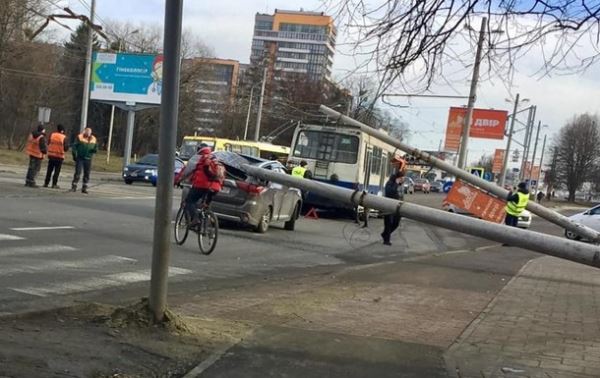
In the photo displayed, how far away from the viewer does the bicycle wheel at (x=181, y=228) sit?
12.5 m

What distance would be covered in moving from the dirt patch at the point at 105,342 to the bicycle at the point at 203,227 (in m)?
5.14

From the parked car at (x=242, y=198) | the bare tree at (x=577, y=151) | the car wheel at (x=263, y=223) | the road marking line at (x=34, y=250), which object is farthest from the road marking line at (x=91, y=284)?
the bare tree at (x=577, y=151)

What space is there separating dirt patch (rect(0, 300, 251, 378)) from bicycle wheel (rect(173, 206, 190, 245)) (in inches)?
231

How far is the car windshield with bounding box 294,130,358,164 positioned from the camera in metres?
24.7

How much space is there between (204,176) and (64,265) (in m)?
3.48

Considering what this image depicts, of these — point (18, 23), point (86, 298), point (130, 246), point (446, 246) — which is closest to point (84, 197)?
point (130, 246)

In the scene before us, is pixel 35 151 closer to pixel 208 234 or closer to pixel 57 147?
pixel 57 147

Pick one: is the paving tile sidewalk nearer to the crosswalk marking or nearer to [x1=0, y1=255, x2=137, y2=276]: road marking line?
[x1=0, y1=255, x2=137, y2=276]: road marking line

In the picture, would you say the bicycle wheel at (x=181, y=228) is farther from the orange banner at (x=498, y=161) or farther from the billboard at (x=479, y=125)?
the orange banner at (x=498, y=161)

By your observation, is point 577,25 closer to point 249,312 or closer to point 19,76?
point 249,312

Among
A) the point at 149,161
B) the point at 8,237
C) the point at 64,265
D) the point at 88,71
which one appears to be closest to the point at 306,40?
the point at 64,265

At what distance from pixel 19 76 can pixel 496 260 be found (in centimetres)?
5258

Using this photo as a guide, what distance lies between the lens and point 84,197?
64.0ft

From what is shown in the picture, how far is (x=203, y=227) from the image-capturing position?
11953 millimetres
